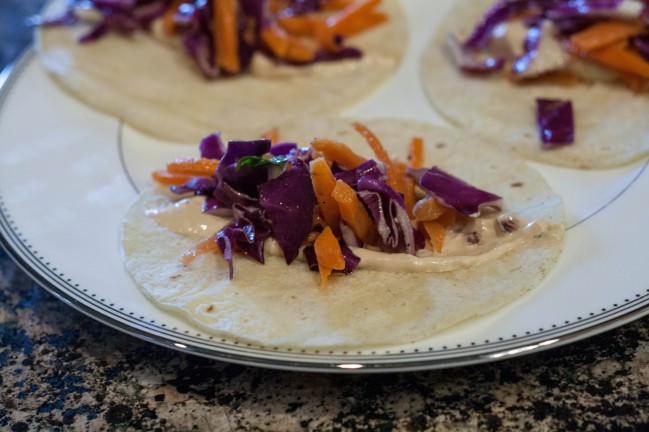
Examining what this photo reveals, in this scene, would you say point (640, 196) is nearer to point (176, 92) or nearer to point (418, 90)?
point (418, 90)

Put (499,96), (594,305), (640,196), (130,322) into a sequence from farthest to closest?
(499,96) < (640,196) < (130,322) < (594,305)

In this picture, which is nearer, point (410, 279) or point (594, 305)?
point (594, 305)

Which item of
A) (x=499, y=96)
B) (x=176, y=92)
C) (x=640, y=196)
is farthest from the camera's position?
(x=176, y=92)

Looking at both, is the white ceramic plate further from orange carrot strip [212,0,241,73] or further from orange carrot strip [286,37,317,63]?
orange carrot strip [212,0,241,73]

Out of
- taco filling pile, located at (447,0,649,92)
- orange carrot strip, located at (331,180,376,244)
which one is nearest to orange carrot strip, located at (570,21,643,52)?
taco filling pile, located at (447,0,649,92)

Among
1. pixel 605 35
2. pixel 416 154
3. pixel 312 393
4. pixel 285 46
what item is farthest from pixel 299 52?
pixel 312 393

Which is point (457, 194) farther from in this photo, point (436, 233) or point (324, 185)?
point (324, 185)

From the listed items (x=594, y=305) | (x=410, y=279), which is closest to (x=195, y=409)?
(x=410, y=279)
